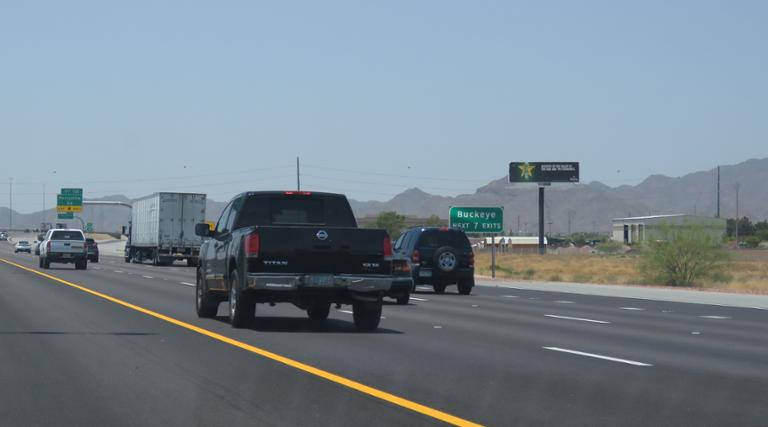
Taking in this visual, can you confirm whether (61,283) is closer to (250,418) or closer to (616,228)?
(250,418)

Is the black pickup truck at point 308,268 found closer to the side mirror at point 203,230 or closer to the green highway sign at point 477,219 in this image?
the side mirror at point 203,230

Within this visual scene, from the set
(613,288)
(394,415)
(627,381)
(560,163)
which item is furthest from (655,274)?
(560,163)

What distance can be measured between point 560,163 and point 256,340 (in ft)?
342

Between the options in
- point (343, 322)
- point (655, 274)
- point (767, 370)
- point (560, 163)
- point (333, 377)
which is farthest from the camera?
point (560, 163)

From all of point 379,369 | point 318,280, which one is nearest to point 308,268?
point 318,280

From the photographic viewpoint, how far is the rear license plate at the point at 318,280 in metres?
18.9

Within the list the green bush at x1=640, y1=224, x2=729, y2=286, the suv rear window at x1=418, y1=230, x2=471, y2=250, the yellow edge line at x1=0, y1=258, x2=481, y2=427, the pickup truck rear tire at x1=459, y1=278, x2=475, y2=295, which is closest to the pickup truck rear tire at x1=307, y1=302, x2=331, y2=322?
the yellow edge line at x1=0, y1=258, x2=481, y2=427

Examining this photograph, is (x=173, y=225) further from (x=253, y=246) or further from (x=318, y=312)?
(x=253, y=246)

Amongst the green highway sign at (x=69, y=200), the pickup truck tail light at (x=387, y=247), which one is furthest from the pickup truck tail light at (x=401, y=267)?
the green highway sign at (x=69, y=200)

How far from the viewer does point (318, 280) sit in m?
19.0

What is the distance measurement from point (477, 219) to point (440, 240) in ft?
49.6

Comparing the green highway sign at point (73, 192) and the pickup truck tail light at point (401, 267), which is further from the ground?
the green highway sign at point (73, 192)

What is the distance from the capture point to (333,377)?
506 inches

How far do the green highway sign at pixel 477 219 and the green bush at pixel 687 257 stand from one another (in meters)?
7.20
